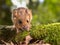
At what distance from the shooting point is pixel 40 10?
7262 mm

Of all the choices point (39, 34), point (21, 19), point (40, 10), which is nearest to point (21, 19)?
point (21, 19)

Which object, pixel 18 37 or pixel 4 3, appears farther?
pixel 4 3

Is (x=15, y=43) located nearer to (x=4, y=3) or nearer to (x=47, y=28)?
(x=47, y=28)

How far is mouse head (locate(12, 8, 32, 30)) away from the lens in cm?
330

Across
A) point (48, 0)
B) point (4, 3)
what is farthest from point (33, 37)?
point (4, 3)

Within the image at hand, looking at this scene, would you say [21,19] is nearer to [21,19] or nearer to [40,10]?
[21,19]

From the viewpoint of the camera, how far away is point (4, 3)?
301 inches

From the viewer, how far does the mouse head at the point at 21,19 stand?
3297 millimetres

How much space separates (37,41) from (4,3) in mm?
4484

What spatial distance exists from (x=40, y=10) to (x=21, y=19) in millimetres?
3967

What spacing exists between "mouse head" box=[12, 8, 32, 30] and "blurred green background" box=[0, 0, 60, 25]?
10.9 feet

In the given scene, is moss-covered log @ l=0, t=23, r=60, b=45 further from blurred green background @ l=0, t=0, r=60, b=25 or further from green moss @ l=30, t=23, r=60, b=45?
blurred green background @ l=0, t=0, r=60, b=25

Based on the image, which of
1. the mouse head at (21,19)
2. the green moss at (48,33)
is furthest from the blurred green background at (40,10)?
the mouse head at (21,19)

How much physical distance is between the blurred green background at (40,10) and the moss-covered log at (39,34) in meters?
3.20
